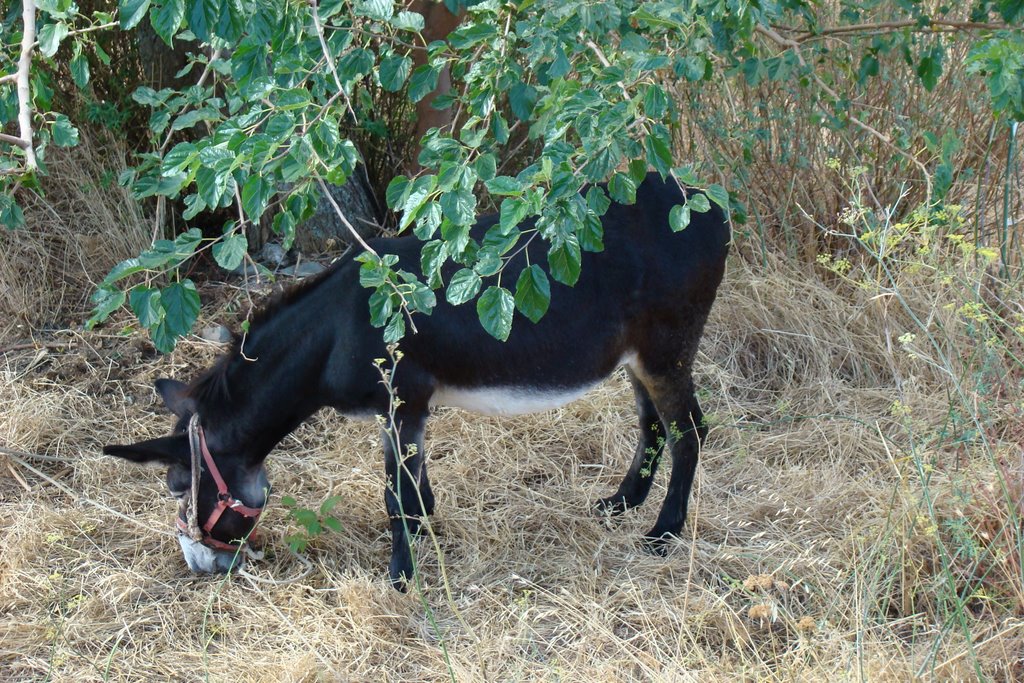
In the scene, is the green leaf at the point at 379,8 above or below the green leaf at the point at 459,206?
above

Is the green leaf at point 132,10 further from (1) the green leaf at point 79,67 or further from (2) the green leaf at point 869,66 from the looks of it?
(2) the green leaf at point 869,66

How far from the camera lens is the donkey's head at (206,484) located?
11.3 ft

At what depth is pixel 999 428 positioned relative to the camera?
393cm

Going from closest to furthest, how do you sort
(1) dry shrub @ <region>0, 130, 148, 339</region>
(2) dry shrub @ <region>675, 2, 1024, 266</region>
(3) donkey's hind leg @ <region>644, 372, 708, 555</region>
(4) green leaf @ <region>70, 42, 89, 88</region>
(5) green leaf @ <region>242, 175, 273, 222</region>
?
1. (5) green leaf @ <region>242, 175, 273, 222</region>
2. (4) green leaf @ <region>70, 42, 89, 88</region>
3. (3) donkey's hind leg @ <region>644, 372, 708, 555</region>
4. (2) dry shrub @ <region>675, 2, 1024, 266</region>
5. (1) dry shrub @ <region>0, 130, 148, 339</region>

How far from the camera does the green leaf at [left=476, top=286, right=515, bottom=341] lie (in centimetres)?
216

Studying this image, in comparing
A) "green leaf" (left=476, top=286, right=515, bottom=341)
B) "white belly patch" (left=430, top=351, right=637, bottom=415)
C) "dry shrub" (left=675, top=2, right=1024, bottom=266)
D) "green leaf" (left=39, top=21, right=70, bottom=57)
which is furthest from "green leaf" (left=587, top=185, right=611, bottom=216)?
"dry shrub" (left=675, top=2, right=1024, bottom=266)

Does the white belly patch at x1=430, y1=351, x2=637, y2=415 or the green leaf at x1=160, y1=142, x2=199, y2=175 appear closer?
the green leaf at x1=160, y1=142, x2=199, y2=175

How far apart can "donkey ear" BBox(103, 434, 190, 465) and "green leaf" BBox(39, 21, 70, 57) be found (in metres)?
1.27

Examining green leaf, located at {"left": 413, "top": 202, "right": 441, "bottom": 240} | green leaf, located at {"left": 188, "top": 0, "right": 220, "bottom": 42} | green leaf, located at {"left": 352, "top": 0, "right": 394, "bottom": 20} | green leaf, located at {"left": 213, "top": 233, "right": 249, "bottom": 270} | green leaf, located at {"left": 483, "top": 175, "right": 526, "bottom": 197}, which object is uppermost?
green leaf, located at {"left": 188, "top": 0, "right": 220, "bottom": 42}

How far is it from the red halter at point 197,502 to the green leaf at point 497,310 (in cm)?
169

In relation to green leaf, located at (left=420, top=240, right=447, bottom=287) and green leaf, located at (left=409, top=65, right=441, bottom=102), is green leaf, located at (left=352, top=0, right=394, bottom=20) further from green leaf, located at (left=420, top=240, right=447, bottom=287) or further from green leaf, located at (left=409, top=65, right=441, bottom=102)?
green leaf, located at (left=420, top=240, right=447, bottom=287)

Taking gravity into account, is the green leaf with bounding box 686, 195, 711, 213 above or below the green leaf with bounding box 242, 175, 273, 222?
below

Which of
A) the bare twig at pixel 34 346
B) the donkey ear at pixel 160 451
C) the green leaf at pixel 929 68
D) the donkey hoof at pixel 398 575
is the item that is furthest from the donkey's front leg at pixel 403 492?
the bare twig at pixel 34 346

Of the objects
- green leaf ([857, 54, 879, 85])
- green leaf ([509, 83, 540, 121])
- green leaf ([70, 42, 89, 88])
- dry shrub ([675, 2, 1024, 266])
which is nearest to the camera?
green leaf ([509, 83, 540, 121])
